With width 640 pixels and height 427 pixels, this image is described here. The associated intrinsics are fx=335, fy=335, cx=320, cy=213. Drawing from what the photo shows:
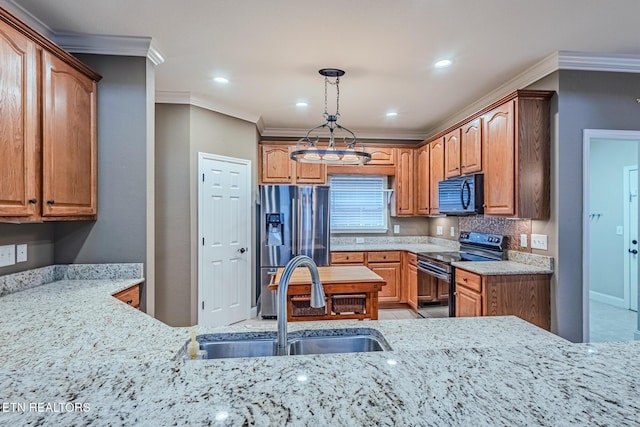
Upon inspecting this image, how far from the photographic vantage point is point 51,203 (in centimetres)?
201

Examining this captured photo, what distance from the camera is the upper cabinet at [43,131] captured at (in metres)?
1.75

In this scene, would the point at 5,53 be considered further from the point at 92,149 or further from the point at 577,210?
the point at 577,210

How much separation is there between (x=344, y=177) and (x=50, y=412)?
485cm

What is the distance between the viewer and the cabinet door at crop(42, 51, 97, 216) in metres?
2.00

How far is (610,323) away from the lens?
3.99 m

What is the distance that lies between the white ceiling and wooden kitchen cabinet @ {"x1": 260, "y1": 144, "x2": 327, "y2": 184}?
Answer: 1.14 metres

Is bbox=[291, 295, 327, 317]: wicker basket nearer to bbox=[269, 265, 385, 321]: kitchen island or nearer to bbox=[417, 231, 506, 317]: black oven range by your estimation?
bbox=[269, 265, 385, 321]: kitchen island

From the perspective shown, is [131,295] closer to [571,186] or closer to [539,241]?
[539,241]

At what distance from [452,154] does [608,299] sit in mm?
3296

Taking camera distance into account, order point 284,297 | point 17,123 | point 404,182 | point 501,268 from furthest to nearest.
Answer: point 404,182
point 501,268
point 17,123
point 284,297

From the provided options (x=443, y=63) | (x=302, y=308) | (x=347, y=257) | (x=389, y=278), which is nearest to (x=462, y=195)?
(x=443, y=63)

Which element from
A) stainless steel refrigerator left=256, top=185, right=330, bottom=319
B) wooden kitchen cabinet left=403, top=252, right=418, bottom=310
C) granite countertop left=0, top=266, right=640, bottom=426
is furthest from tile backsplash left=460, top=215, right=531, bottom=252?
granite countertop left=0, top=266, right=640, bottom=426

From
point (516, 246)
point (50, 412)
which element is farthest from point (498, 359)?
point (516, 246)

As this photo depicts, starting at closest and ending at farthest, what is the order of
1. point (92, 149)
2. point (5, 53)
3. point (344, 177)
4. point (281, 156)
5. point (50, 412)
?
point (50, 412) → point (5, 53) → point (92, 149) → point (281, 156) → point (344, 177)
